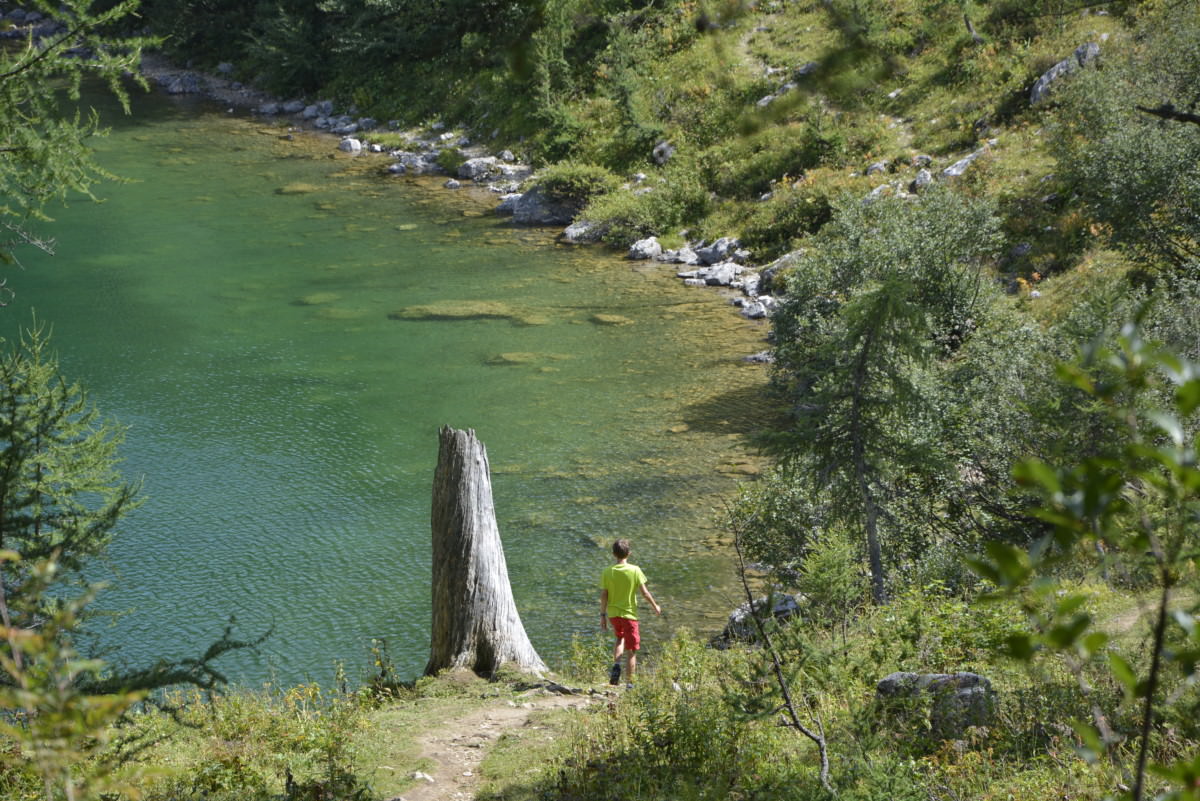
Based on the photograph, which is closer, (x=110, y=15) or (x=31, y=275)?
(x=110, y=15)

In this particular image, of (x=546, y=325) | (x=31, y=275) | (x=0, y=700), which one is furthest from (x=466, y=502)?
(x=31, y=275)

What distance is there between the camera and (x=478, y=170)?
4247 centimetres

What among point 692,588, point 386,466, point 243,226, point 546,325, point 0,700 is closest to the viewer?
point 0,700

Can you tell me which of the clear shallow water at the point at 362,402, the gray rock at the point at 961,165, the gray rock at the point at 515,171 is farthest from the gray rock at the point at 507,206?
the gray rock at the point at 961,165

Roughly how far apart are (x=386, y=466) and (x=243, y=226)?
62.3 feet

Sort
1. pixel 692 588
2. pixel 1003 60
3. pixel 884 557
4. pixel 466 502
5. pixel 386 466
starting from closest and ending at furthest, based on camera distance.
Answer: pixel 466 502, pixel 884 557, pixel 692 588, pixel 386 466, pixel 1003 60

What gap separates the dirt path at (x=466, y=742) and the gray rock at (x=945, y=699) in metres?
3.19

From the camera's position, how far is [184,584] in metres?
16.4

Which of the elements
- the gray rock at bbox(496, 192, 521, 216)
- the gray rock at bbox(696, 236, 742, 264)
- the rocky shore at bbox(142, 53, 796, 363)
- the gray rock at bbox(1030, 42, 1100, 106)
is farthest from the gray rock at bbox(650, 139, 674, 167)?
the gray rock at bbox(1030, 42, 1100, 106)

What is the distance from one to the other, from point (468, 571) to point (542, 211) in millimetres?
27571

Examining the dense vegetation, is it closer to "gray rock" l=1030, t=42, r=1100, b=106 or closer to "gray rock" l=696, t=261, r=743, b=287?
"gray rock" l=1030, t=42, r=1100, b=106

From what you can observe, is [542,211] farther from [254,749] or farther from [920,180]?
[254,749]

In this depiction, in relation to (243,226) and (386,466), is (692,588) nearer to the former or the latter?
(386,466)

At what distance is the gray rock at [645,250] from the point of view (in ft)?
110
